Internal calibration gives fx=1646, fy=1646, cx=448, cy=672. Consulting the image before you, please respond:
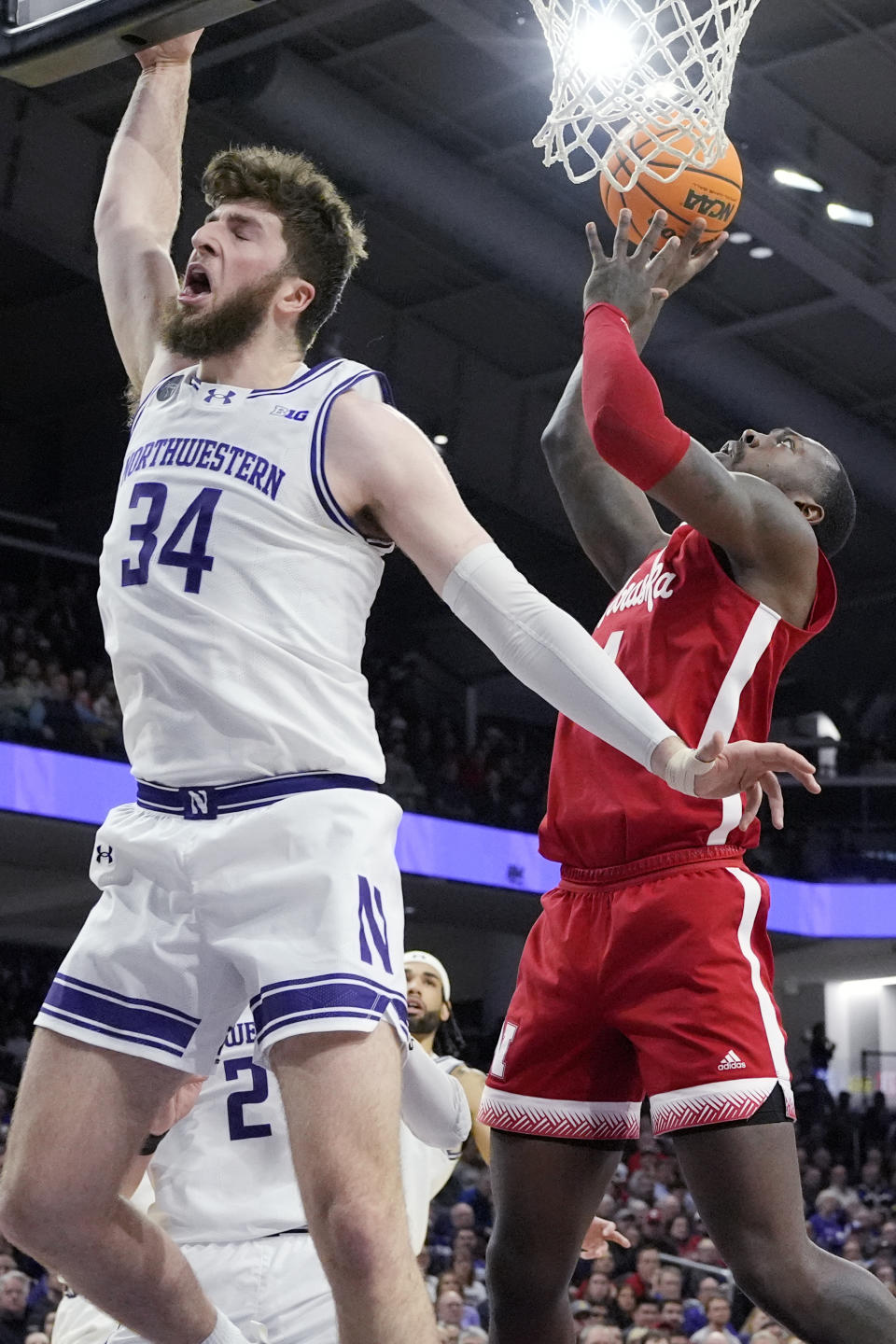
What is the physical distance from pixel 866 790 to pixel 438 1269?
1471 centimetres

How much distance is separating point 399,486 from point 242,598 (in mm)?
320

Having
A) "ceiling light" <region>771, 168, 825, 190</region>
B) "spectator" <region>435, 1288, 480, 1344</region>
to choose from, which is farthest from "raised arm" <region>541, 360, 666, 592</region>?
"ceiling light" <region>771, 168, 825, 190</region>

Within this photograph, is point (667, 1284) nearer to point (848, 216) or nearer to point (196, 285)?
point (848, 216)

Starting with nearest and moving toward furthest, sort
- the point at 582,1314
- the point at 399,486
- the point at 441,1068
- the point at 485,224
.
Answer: the point at 399,486 → the point at 441,1068 → the point at 582,1314 → the point at 485,224

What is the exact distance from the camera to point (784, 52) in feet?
41.3

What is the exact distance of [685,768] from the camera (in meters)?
2.64

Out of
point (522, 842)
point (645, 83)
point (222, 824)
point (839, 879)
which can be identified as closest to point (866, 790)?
point (839, 879)

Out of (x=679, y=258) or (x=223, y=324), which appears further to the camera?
(x=679, y=258)

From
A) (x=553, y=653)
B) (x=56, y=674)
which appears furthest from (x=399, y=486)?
(x=56, y=674)

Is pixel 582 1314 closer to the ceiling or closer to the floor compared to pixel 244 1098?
closer to the floor

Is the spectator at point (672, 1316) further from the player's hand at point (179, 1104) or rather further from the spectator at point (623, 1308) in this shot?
the player's hand at point (179, 1104)

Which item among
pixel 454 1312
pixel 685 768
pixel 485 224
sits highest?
pixel 485 224

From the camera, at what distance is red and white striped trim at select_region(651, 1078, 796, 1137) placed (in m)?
3.23

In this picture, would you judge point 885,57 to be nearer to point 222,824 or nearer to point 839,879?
point 222,824
